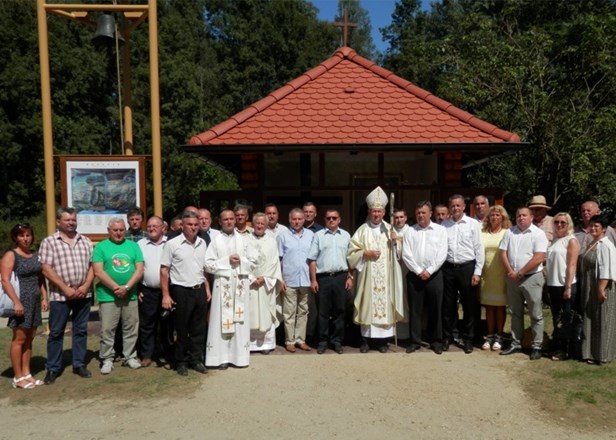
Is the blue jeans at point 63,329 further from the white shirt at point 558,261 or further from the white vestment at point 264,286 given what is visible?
the white shirt at point 558,261

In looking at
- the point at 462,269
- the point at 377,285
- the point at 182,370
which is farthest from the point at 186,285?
the point at 462,269

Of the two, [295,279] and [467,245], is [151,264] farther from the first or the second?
[467,245]

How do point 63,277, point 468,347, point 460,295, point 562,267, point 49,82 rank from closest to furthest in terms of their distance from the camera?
point 63,277
point 562,267
point 468,347
point 460,295
point 49,82

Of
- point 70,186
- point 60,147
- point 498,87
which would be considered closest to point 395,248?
point 70,186

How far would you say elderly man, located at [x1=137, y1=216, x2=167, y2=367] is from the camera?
6.04 metres

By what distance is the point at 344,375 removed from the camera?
5828mm

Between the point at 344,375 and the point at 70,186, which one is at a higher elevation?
the point at 70,186

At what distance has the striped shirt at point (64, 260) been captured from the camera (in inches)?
216

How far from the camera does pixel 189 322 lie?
5.90m

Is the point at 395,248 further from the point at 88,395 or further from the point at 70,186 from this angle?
the point at 70,186

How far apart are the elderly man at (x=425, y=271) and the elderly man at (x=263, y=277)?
61.7 inches

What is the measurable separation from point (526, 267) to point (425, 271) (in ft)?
3.63

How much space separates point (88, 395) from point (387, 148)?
5.48 metres

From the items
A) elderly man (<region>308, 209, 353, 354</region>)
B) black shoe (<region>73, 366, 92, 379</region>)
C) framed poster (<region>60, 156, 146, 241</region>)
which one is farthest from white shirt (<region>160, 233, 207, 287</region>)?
framed poster (<region>60, 156, 146, 241</region>)
